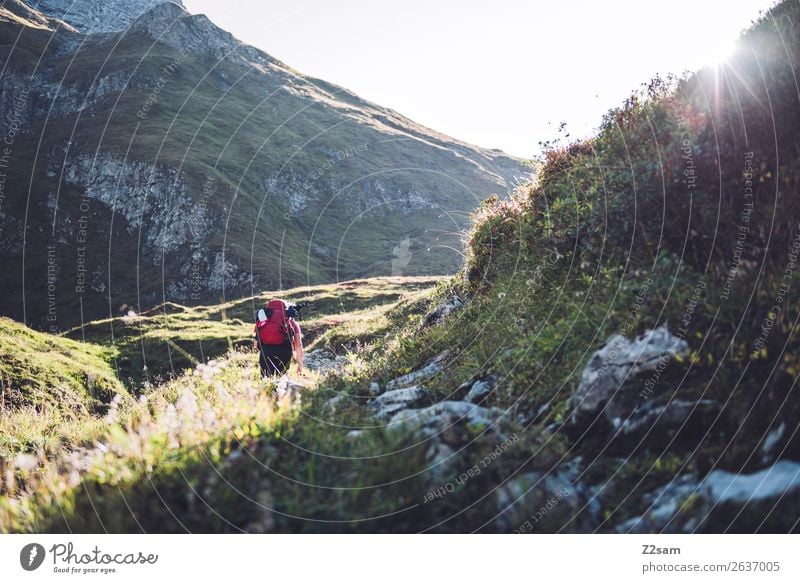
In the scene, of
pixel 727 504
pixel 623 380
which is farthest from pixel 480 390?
pixel 727 504

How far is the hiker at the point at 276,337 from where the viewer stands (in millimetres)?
10594

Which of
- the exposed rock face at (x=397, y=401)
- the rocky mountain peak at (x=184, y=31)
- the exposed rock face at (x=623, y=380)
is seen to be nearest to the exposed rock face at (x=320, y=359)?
the exposed rock face at (x=397, y=401)

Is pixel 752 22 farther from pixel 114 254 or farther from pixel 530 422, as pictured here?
pixel 114 254

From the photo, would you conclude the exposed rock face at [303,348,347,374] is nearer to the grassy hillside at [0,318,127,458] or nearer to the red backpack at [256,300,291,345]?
the grassy hillside at [0,318,127,458]

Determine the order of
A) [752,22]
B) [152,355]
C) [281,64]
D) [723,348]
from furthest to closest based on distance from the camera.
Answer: [281,64], [152,355], [752,22], [723,348]

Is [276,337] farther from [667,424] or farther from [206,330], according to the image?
[206,330]

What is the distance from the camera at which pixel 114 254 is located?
94.0 m

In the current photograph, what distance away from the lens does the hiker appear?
34.8 ft

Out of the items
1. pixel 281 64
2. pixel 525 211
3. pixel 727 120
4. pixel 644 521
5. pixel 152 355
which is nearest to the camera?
pixel 644 521

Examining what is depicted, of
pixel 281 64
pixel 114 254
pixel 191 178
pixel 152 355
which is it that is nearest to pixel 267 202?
pixel 191 178

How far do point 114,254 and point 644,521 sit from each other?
4277 inches

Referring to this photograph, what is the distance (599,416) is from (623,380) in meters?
0.46

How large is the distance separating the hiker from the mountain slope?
59661 mm

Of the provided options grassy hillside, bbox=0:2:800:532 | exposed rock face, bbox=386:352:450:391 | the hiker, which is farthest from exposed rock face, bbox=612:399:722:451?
the hiker
